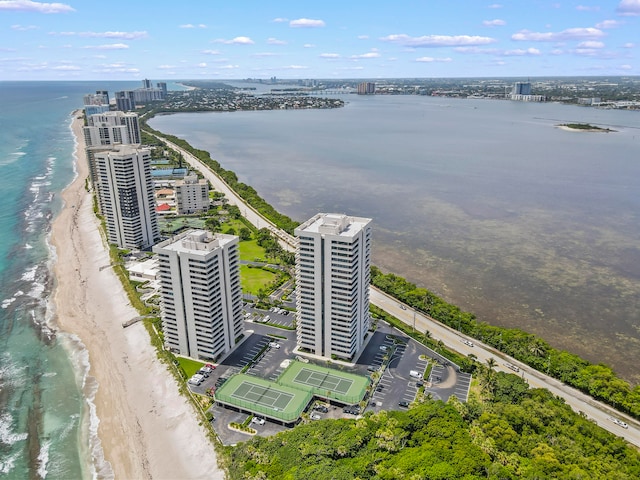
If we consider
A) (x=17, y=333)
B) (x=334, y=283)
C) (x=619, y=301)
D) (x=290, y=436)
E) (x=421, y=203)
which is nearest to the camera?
(x=290, y=436)

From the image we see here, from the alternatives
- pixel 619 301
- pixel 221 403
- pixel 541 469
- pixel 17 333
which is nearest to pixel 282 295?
pixel 221 403

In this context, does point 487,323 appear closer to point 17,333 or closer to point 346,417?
point 346,417

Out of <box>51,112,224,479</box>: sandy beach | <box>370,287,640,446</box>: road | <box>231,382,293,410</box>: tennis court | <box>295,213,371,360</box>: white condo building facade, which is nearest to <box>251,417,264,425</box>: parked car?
<box>231,382,293,410</box>: tennis court

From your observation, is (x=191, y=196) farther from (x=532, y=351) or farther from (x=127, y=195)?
(x=532, y=351)

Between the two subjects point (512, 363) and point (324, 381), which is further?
point (512, 363)

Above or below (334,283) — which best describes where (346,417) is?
below

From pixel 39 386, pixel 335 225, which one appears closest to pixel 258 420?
pixel 335 225

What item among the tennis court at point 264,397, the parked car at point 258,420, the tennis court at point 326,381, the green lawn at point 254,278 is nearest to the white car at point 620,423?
the tennis court at point 326,381
